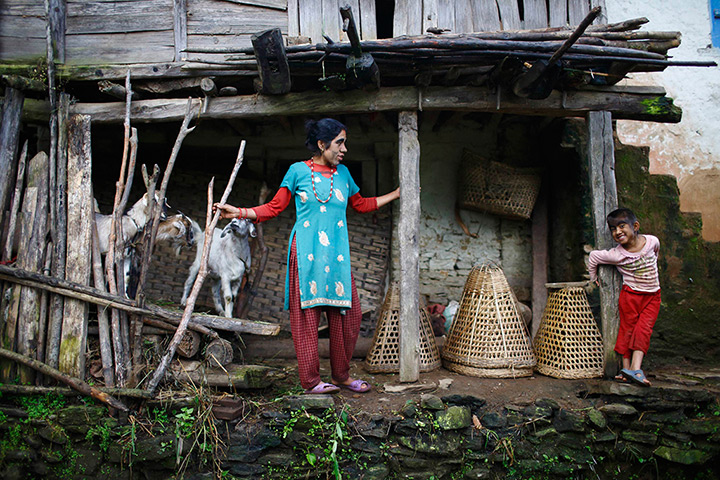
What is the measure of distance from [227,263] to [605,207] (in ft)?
12.0

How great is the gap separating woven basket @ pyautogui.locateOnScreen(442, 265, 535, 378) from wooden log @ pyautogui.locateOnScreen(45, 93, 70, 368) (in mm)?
3478

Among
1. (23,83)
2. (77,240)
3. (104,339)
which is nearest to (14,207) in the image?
(77,240)

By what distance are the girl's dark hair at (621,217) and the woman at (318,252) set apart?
7.65ft

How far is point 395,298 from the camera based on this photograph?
16.6ft

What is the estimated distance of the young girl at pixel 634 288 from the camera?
4.50 metres

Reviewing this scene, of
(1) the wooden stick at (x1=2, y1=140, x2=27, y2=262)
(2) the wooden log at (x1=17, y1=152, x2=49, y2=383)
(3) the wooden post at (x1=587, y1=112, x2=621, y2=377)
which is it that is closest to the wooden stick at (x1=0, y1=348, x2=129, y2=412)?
(2) the wooden log at (x1=17, y1=152, x2=49, y2=383)

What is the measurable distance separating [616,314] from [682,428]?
1.07 meters

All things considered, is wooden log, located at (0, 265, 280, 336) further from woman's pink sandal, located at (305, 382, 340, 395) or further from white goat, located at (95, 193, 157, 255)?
woman's pink sandal, located at (305, 382, 340, 395)

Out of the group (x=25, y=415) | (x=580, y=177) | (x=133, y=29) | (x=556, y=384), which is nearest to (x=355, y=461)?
(x=556, y=384)

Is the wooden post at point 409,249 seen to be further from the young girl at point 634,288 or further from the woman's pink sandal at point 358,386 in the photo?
the young girl at point 634,288

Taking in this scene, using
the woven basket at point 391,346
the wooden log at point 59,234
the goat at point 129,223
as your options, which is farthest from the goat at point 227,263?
the woven basket at point 391,346

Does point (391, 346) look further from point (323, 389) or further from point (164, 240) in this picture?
point (164, 240)

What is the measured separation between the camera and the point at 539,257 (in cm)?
620

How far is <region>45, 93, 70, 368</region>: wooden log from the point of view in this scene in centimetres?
441
